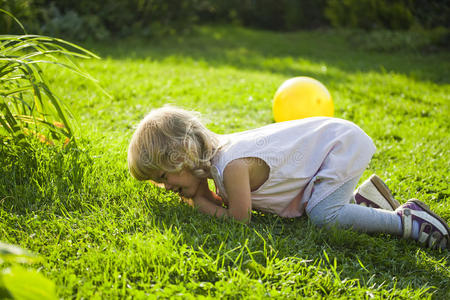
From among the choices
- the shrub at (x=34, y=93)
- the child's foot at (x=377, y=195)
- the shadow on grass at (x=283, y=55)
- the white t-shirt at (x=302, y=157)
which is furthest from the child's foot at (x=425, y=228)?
the shadow on grass at (x=283, y=55)

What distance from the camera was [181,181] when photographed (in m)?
2.21

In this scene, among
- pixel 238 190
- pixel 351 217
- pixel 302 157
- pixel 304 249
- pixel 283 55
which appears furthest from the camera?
pixel 283 55

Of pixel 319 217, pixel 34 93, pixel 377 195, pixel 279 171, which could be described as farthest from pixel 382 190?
pixel 34 93

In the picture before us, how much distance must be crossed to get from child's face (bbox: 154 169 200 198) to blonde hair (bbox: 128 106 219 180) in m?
0.04

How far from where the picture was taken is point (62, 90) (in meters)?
4.58

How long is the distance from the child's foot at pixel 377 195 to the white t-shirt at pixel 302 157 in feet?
0.66

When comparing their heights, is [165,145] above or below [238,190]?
above

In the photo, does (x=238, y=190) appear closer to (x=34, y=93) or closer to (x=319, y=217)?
(x=319, y=217)

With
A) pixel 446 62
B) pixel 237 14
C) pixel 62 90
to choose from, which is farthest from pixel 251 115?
pixel 237 14

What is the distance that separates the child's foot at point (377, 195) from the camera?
2514mm

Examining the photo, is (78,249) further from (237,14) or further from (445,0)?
(237,14)

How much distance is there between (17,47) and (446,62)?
7745 mm

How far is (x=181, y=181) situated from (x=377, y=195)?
1247mm

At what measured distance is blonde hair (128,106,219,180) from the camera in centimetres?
210
